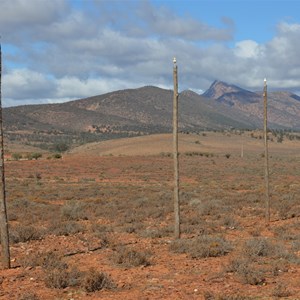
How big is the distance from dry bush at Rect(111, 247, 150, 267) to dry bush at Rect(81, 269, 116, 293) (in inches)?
79.1

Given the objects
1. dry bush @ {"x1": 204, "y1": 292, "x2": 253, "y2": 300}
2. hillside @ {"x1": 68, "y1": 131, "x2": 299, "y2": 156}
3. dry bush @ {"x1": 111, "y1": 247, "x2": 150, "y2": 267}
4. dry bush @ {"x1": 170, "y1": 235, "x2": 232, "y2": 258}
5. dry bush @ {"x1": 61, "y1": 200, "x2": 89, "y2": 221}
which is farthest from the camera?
hillside @ {"x1": 68, "y1": 131, "x2": 299, "y2": 156}

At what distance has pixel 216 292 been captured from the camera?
9.78 metres

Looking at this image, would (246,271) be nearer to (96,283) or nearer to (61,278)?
(96,283)

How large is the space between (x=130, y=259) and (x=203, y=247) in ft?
8.38

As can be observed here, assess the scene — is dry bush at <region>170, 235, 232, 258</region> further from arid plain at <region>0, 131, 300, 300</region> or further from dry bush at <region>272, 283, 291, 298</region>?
dry bush at <region>272, 283, 291, 298</region>

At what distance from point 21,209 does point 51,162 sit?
46119mm

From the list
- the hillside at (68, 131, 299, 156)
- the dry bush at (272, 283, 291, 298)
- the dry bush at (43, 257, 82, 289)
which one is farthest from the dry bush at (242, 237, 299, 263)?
the hillside at (68, 131, 299, 156)

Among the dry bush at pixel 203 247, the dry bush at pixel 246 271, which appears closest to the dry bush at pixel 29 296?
the dry bush at pixel 246 271

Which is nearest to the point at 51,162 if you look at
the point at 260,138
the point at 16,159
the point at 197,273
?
the point at 16,159

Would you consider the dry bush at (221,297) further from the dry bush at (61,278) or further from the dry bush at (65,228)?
the dry bush at (65,228)

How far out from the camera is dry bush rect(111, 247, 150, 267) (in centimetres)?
1262

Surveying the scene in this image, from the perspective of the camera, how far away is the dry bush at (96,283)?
1017 cm

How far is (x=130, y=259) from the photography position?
12766mm

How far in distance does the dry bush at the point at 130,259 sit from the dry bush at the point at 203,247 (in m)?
1.59
